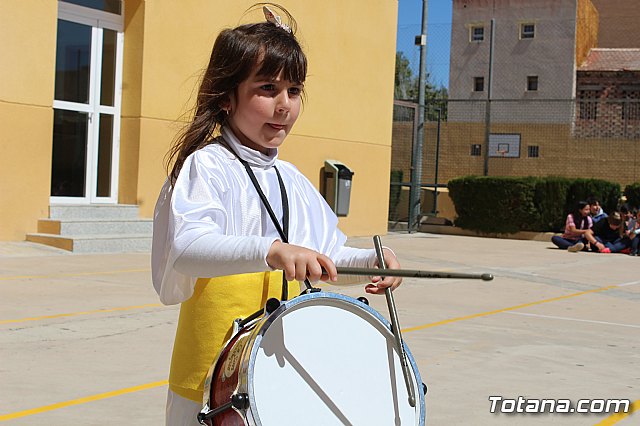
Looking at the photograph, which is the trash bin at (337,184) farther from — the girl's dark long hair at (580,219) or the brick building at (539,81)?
the brick building at (539,81)

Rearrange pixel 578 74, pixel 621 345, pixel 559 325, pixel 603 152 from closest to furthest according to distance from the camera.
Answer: pixel 621 345
pixel 559 325
pixel 603 152
pixel 578 74

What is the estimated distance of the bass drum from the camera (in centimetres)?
210

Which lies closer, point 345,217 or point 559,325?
point 559,325

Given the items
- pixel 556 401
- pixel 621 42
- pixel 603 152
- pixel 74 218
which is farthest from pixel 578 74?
pixel 556 401

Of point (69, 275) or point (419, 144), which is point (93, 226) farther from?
point (419, 144)

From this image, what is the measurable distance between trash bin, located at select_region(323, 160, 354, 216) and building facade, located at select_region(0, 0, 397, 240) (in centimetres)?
39

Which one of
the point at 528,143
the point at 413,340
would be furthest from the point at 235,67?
the point at 528,143

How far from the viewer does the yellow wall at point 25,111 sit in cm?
1277

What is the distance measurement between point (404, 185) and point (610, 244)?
5.97 metres

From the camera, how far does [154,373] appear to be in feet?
18.6

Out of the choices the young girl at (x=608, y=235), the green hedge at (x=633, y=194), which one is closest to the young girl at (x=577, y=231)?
the young girl at (x=608, y=235)

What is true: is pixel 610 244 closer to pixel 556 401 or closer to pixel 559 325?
pixel 559 325

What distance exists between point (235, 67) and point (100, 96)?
40.6 ft

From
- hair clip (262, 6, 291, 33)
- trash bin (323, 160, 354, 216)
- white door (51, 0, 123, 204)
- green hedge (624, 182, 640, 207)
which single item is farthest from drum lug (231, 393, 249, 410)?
green hedge (624, 182, 640, 207)
